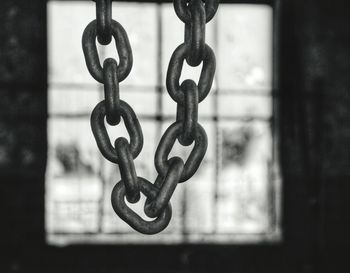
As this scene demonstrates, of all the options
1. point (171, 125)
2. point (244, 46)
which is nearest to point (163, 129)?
point (244, 46)

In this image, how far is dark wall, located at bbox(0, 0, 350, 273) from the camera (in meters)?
2.49

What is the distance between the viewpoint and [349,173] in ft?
8.62

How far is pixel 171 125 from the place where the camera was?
50 centimetres

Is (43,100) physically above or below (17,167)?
above

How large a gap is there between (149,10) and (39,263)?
4.55 ft

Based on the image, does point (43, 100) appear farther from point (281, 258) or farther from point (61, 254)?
point (281, 258)

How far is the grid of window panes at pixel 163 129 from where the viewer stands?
2.54 metres

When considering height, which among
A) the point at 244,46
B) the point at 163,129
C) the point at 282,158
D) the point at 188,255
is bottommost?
the point at 188,255

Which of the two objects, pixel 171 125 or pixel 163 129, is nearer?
pixel 171 125

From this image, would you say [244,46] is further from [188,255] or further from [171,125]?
[171,125]

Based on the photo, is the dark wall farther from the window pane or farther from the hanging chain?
the hanging chain

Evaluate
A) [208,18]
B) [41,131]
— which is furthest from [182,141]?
[41,131]

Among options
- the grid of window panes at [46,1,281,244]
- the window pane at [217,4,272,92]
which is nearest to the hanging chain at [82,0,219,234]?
the grid of window panes at [46,1,281,244]

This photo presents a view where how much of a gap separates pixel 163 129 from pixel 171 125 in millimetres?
2090
